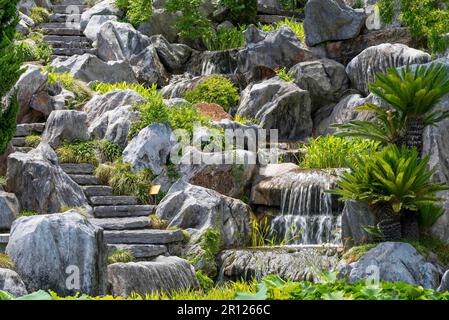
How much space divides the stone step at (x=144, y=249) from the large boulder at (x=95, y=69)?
10002 mm

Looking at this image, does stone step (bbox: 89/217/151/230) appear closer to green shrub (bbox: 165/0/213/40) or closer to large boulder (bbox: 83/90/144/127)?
large boulder (bbox: 83/90/144/127)

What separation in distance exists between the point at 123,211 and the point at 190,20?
12.5 m

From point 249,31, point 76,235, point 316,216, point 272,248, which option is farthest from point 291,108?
point 76,235

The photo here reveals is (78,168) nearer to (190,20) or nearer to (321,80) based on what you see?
(321,80)

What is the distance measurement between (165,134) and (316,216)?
3.81 metres

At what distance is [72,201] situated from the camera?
13969 millimetres

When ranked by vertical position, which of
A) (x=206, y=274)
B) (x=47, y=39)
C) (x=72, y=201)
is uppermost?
(x=47, y=39)

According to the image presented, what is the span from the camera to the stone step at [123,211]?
14.2 meters

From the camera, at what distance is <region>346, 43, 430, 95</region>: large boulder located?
19.7 m

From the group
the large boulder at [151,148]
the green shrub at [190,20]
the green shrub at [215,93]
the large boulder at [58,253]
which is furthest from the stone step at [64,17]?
the large boulder at [58,253]

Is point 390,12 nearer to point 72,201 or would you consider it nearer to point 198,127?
point 198,127

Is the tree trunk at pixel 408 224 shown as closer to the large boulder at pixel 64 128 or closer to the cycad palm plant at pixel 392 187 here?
the cycad palm plant at pixel 392 187

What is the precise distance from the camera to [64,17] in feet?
88.6

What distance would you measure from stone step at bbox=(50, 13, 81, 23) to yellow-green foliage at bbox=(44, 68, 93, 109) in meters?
7.43
